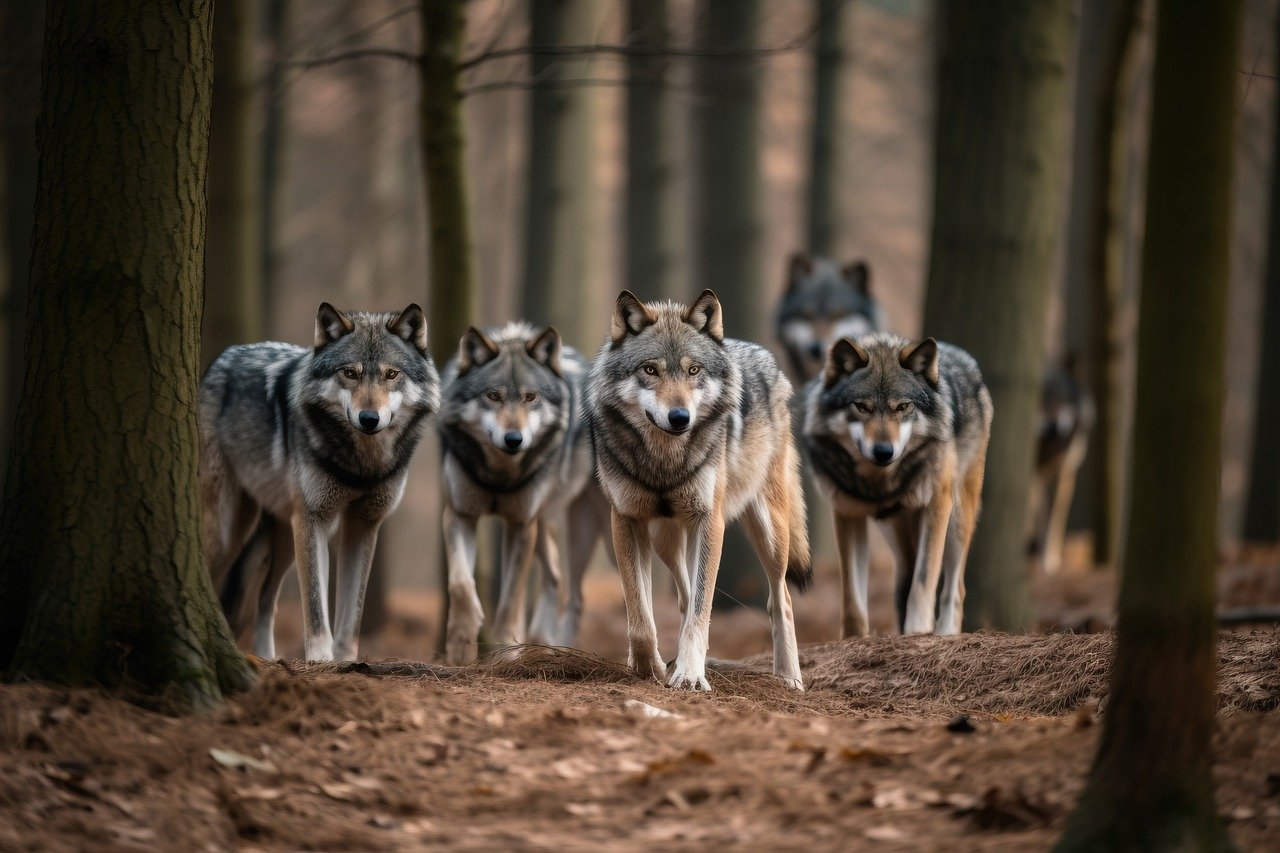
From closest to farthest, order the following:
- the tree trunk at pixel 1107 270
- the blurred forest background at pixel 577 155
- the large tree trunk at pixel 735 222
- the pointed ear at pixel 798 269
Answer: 1. the blurred forest background at pixel 577 155
2. the tree trunk at pixel 1107 270
3. the pointed ear at pixel 798 269
4. the large tree trunk at pixel 735 222

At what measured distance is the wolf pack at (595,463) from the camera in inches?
256

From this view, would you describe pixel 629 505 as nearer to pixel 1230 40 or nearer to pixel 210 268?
pixel 1230 40

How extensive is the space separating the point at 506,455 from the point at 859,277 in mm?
5688

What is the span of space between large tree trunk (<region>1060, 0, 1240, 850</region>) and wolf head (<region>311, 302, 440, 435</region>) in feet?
14.9

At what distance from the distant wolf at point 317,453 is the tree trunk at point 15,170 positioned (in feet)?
4.60

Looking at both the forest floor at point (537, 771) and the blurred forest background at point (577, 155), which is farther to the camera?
the blurred forest background at point (577, 155)

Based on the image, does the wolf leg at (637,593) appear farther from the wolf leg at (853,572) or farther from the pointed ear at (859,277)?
the pointed ear at (859,277)

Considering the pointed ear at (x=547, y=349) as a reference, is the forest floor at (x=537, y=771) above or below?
below

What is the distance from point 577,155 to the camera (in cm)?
1398

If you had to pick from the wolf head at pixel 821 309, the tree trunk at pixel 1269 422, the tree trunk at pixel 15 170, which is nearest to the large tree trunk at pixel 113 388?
the tree trunk at pixel 15 170

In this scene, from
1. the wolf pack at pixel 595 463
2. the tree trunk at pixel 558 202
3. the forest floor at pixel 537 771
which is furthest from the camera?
the tree trunk at pixel 558 202

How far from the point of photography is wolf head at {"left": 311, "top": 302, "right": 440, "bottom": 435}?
23.5ft

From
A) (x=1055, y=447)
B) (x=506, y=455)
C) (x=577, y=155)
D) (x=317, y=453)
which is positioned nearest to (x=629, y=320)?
(x=506, y=455)

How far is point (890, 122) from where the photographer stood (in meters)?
38.4
